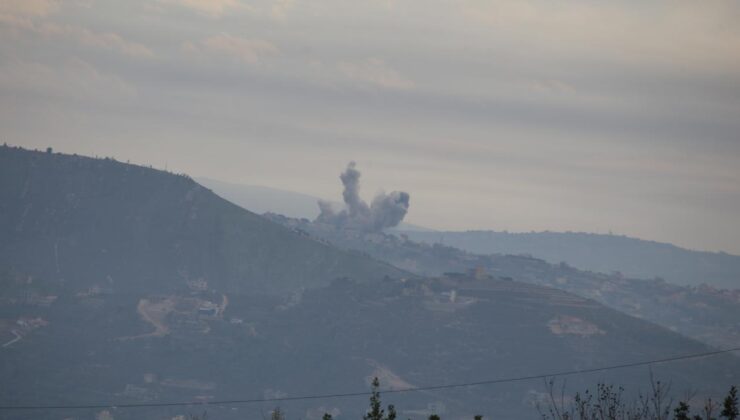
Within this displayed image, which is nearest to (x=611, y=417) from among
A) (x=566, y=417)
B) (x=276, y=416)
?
(x=566, y=417)

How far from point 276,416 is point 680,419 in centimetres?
3027

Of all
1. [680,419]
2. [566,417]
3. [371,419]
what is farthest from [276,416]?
[680,419]

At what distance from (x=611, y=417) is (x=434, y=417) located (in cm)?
1095

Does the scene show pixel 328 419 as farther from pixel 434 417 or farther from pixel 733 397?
pixel 733 397

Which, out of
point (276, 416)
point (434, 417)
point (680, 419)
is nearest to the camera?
point (434, 417)

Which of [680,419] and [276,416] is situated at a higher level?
[680,419]

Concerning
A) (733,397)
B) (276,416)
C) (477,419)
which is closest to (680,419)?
(733,397)

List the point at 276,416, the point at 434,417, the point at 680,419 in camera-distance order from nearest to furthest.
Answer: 1. the point at 434,417
2. the point at 680,419
3. the point at 276,416

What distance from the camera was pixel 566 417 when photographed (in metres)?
69.9

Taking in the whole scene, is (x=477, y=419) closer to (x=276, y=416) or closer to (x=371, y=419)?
(x=371, y=419)

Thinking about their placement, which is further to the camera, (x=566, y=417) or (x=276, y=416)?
(x=276, y=416)

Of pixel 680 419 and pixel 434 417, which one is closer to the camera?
pixel 434 417

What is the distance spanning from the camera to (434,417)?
63094 millimetres

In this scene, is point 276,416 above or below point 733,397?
below
